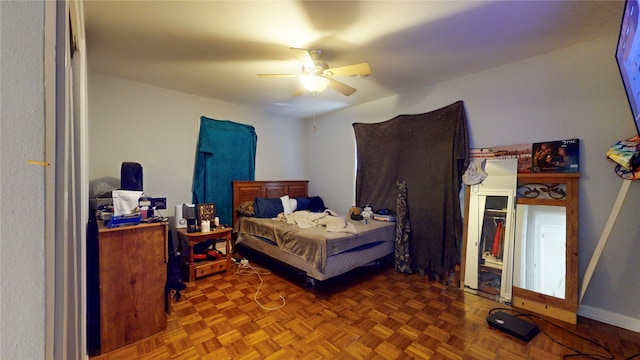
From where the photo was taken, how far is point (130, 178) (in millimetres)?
2375

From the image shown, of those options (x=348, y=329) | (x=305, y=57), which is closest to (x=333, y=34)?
(x=305, y=57)

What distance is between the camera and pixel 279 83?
3115 mm

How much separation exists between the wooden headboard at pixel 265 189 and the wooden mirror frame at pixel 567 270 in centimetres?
351

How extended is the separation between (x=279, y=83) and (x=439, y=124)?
2072 millimetres

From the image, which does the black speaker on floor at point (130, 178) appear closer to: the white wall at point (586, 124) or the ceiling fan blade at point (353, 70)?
the ceiling fan blade at point (353, 70)

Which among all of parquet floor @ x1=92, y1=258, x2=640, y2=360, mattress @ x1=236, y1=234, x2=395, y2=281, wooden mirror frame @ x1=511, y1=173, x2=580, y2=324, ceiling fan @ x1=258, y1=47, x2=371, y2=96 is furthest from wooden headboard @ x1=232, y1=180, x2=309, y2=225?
wooden mirror frame @ x1=511, y1=173, x2=580, y2=324

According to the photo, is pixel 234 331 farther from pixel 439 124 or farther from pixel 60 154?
pixel 439 124

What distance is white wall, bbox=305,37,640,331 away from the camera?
80.0 inches

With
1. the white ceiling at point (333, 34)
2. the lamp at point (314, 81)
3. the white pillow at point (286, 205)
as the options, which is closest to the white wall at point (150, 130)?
the white ceiling at point (333, 34)

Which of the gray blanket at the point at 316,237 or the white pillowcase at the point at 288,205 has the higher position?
the white pillowcase at the point at 288,205

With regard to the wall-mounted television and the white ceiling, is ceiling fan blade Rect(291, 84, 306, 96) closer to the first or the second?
the white ceiling

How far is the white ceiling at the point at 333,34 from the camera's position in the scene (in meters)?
1.73

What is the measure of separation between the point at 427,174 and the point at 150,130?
144 inches

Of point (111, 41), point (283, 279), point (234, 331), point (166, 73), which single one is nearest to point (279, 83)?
point (166, 73)
